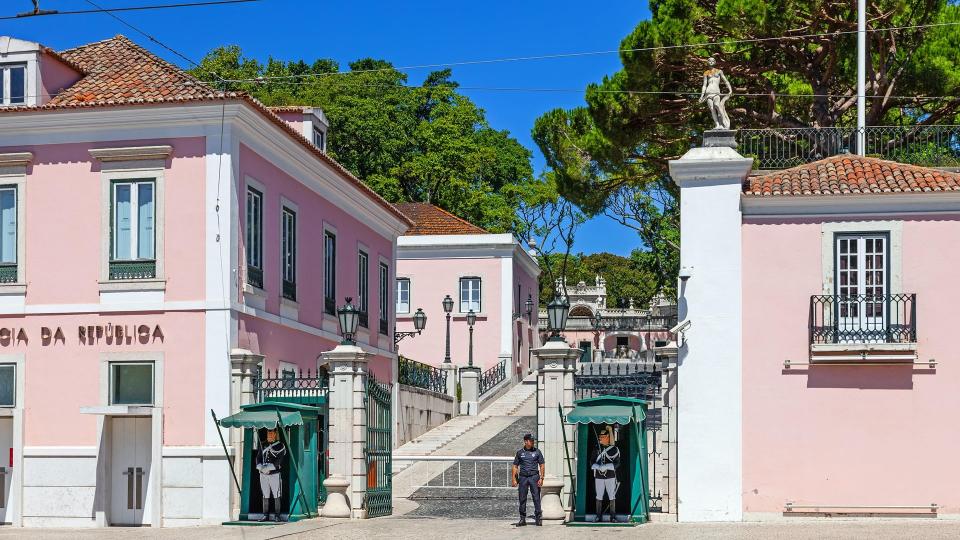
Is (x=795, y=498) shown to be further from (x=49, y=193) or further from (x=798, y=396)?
(x=49, y=193)

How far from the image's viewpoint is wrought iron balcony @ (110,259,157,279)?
72.9 ft

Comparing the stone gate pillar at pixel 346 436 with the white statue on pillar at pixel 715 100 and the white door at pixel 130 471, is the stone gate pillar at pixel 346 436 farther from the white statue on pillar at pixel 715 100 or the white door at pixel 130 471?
the white statue on pillar at pixel 715 100

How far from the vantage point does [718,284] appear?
20.4m

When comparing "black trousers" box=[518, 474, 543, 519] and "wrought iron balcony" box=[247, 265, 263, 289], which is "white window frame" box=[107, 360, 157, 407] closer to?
"wrought iron balcony" box=[247, 265, 263, 289]

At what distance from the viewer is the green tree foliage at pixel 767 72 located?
29.6m

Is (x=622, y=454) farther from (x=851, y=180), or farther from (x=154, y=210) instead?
(x=154, y=210)

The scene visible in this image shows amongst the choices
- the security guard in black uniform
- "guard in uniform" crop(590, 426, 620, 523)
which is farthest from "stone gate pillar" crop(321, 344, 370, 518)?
"guard in uniform" crop(590, 426, 620, 523)

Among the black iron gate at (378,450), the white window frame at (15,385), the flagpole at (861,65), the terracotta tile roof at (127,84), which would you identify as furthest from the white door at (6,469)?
the flagpole at (861,65)

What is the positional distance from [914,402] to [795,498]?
2.22m

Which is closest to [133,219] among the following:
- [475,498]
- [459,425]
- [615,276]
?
[475,498]

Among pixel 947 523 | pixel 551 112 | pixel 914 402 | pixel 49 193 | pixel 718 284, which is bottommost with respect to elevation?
pixel 947 523

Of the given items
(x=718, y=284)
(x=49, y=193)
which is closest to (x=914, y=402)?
(x=718, y=284)

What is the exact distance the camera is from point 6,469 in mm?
22578

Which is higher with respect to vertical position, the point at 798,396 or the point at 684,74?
the point at 684,74
